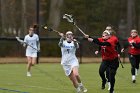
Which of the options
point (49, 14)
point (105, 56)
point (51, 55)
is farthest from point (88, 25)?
point (105, 56)

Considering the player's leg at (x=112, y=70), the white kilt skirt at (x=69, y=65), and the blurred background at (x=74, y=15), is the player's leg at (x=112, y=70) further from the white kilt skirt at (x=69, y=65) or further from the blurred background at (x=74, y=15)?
the blurred background at (x=74, y=15)

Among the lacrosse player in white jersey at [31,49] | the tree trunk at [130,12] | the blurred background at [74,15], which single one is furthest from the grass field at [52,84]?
the tree trunk at [130,12]

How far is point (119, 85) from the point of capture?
2105 centimetres

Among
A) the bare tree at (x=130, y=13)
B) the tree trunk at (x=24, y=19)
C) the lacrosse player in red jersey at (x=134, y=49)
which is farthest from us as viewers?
the bare tree at (x=130, y=13)

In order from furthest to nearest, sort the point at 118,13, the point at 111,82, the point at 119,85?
the point at 118,13 → the point at 119,85 → the point at 111,82

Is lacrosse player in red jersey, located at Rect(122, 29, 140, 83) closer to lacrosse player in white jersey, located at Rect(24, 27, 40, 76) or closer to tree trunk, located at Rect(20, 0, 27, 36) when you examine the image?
lacrosse player in white jersey, located at Rect(24, 27, 40, 76)

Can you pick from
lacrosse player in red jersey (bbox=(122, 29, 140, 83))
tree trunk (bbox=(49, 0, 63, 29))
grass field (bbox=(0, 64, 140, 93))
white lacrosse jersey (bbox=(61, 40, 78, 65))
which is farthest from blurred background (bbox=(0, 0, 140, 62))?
white lacrosse jersey (bbox=(61, 40, 78, 65))

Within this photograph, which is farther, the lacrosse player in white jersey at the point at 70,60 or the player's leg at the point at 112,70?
the lacrosse player in white jersey at the point at 70,60

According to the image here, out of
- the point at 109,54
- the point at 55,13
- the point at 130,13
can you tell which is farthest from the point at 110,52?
the point at 130,13

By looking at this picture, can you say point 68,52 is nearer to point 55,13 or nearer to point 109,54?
point 109,54

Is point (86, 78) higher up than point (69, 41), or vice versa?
point (69, 41)

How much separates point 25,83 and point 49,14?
3449 cm

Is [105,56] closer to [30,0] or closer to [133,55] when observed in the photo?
[133,55]

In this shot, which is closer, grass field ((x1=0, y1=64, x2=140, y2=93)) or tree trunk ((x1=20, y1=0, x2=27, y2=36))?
grass field ((x1=0, y1=64, x2=140, y2=93))
